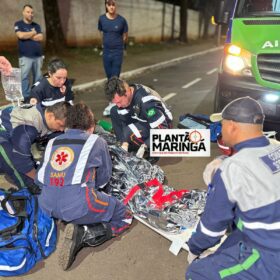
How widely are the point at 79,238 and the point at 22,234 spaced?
454mm

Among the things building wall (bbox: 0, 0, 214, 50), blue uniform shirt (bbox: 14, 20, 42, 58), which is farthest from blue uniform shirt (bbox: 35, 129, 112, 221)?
building wall (bbox: 0, 0, 214, 50)

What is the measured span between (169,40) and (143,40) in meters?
3.98

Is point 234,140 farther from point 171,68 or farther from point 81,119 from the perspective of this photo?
point 171,68

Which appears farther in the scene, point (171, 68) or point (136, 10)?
point (136, 10)

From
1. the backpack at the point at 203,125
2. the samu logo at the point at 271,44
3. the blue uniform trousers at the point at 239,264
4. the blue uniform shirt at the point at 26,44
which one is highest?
the samu logo at the point at 271,44

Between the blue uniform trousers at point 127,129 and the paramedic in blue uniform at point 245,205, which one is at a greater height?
the paramedic in blue uniform at point 245,205

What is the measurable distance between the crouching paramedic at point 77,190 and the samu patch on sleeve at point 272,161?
1.59 m

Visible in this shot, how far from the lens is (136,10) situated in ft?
78.4

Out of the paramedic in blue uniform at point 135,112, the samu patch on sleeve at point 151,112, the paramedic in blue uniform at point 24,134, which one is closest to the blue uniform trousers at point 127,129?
the paramedic in blue uniform at point 135,112

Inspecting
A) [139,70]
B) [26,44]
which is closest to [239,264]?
[26,44]

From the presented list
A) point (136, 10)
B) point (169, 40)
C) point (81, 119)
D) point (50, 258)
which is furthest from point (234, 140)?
point (169, 40)

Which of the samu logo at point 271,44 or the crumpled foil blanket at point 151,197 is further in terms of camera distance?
the samu logo at point 271,44

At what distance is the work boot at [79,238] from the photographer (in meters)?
2.94

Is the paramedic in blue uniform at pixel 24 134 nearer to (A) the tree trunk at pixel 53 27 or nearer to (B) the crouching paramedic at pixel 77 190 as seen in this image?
(B) the crouching paramedic at pixel 77 190
